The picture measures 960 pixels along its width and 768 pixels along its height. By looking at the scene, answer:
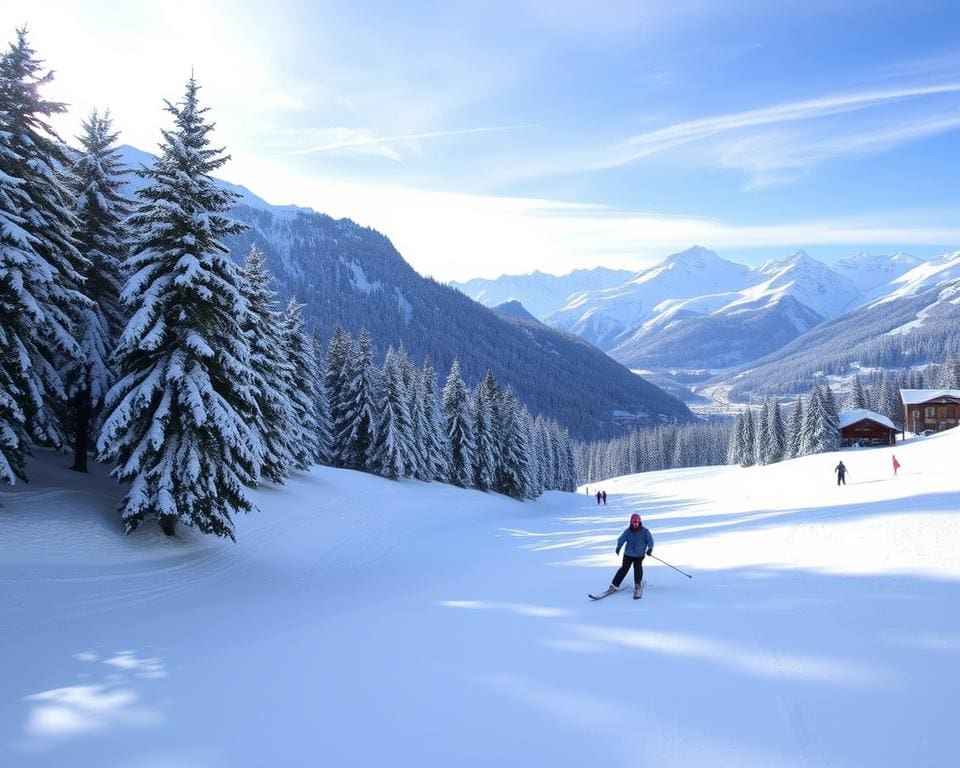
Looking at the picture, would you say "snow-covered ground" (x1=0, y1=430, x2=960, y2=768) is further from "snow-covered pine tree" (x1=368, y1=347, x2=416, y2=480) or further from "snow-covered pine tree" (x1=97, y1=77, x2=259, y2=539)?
"snow-covered pine tree" (x1=368, y1=347, x2=416, y2=480)

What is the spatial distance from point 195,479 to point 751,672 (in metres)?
13.4

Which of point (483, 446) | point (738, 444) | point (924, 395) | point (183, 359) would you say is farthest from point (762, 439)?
point (183, 359)

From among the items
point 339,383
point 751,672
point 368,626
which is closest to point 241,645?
point 368,626

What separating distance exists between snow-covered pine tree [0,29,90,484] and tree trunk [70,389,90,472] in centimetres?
70

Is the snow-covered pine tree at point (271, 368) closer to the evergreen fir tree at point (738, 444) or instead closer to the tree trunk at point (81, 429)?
the tree trunk at point (81, 429)

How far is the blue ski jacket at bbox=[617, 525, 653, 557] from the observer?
10.8 m

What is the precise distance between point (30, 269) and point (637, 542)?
15563 mm

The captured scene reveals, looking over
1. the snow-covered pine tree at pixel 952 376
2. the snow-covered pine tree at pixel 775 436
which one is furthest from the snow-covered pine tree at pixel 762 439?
the snow-covered pine tree at pixel 952 376

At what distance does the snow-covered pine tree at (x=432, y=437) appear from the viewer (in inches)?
1873

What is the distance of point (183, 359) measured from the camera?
50.4ft

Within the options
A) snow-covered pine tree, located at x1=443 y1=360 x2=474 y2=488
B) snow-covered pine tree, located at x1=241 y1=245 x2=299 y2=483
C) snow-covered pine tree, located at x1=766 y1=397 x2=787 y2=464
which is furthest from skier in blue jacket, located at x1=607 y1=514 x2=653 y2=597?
snow-covered pine tree, located at x1=766 y1=397 x2=787 y2=464

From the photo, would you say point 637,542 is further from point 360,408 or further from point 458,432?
point 458,432

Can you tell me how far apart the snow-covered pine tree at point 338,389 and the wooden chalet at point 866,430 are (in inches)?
2376

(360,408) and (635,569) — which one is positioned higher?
(360,408)
